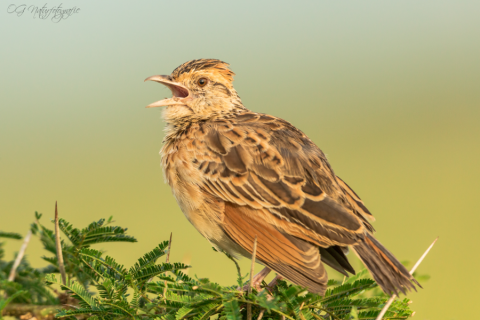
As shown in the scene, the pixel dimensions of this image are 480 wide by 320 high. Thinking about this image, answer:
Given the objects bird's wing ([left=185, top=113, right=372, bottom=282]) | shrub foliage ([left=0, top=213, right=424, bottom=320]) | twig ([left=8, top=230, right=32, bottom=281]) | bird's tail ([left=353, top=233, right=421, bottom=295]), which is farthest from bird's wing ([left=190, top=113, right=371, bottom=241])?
twig ([left=8, top=230, right=32, bottom=281])

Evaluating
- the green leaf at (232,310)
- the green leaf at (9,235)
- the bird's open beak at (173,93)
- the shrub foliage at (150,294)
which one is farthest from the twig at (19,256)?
the bird's open beak at (173,93)

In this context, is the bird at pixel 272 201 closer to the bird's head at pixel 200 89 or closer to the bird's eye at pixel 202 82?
the bird's head at pixel 200 89

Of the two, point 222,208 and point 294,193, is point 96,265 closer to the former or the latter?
point 222,208

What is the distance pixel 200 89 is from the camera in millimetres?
5523

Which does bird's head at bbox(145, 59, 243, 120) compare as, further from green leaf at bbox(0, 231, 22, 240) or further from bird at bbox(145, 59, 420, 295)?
green leaf at bbox(0, 231, 22, 240)

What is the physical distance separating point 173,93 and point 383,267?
3469mm

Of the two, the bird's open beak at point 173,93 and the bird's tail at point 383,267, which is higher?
the bird's open beak at point 173,93

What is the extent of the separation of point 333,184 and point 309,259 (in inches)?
38.3

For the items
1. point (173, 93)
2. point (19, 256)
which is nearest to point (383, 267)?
point (19, 256)

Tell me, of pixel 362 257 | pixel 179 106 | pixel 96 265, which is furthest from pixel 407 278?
pixel 179 106

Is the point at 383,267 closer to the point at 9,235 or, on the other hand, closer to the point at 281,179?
the point at 281,179

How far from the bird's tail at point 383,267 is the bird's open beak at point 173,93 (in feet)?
8.76

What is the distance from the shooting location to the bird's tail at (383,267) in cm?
320

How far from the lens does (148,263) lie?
2.73 meters
